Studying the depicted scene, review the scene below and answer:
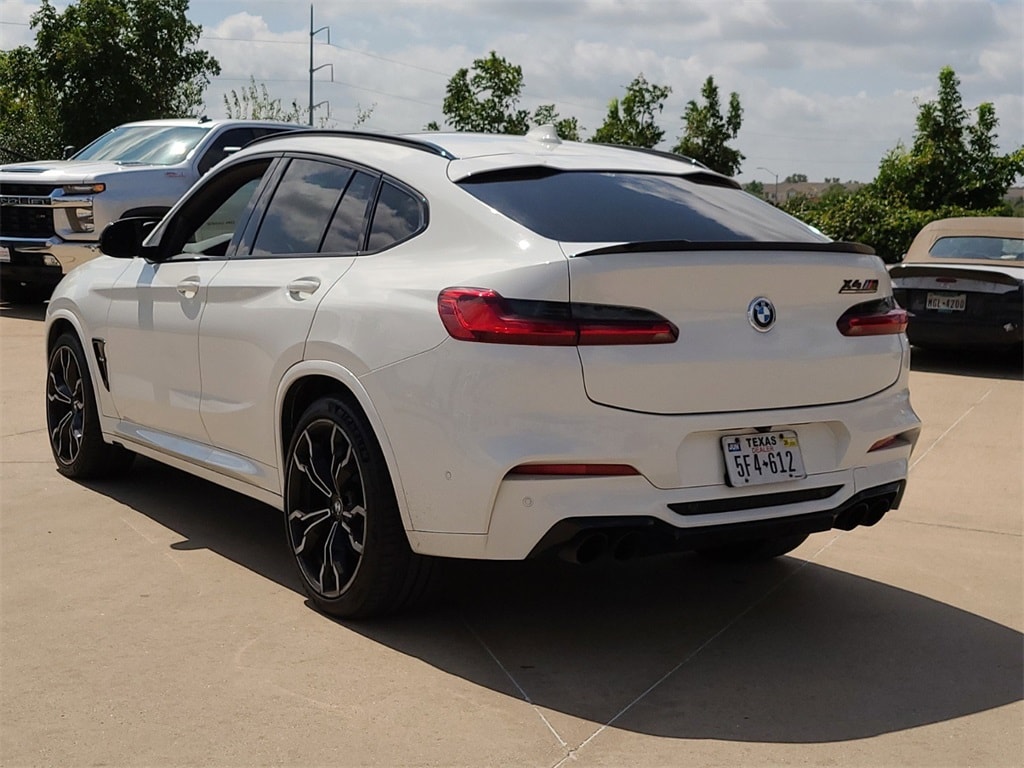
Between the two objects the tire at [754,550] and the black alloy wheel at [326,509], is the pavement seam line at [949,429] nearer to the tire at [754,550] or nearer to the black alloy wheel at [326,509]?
the tire at [754,550]

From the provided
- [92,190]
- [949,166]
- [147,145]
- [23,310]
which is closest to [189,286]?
[92,190]

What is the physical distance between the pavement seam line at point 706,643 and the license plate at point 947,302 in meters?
6.67

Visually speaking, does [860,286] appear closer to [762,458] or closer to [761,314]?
[761,314]

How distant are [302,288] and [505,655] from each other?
149cm

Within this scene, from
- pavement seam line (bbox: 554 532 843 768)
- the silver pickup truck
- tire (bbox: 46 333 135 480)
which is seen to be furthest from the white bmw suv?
the silver pickup truck

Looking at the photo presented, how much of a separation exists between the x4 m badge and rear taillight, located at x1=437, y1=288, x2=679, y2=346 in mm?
767

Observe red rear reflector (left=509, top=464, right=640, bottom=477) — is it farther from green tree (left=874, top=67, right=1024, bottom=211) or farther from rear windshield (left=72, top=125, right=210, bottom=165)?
green tree (left=874, top=67, right=1024, bottom=211)

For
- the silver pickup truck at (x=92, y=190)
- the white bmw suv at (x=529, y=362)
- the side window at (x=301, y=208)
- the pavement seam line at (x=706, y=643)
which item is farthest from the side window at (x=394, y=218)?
the silver pickup truck at (x=92, y=190)

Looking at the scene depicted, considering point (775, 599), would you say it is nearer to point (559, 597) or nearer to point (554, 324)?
point (559, 597)

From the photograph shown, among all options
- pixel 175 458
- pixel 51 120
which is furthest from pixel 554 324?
pixel 51 120

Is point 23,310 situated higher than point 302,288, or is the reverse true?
point 302,288

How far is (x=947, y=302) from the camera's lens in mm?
12242

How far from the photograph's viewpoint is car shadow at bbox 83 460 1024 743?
400 centimetres

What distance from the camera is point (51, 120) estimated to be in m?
35.2
